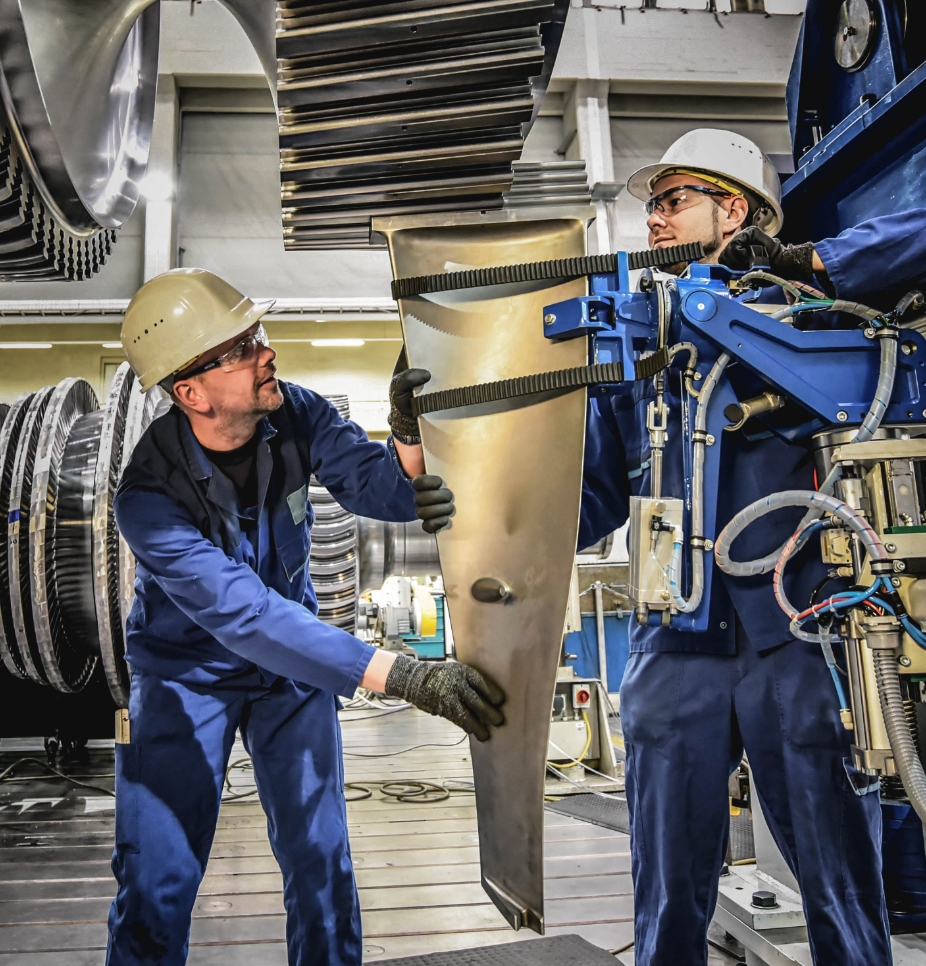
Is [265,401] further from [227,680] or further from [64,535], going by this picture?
[64,535]

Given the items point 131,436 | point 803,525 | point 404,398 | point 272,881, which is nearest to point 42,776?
point 131,436

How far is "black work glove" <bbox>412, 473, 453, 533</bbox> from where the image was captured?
3.67 ft

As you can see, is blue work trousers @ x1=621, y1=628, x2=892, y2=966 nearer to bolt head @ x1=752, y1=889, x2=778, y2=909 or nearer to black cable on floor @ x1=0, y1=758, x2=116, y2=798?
bolt head @ x1=752, y1=889, x2=778, y2=909

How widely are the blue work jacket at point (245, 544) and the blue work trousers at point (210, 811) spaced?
0.08 m

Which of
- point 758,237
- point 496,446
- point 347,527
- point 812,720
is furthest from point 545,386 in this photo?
point 347,527

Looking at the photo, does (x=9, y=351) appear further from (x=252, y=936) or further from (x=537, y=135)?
(x=252, y=936)

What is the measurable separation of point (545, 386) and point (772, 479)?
1.77 feet

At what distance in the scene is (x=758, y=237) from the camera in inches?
51.0

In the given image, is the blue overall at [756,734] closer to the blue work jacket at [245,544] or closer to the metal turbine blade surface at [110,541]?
the blue work jacket at [245,544]

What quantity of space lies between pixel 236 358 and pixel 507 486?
930 mm

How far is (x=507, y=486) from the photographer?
3.60 feet

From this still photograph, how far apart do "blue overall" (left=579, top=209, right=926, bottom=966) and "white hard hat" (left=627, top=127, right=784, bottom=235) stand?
0.47 metres

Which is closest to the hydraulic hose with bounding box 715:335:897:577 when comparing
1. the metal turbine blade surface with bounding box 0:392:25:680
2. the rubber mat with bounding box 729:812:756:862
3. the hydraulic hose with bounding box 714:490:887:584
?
the hydraulic hose with bounding box 714:490:887:584

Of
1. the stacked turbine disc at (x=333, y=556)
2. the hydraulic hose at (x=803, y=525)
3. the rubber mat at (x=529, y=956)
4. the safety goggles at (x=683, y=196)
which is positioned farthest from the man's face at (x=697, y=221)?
the stacked turbine disc at (x=333, y=556)
